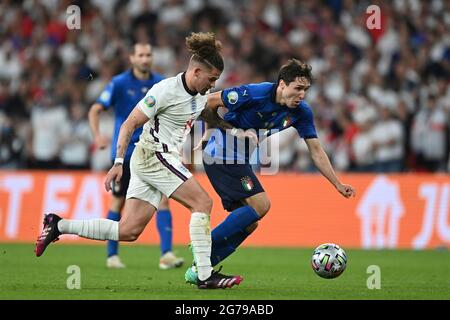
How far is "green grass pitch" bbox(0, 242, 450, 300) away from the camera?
8156mm

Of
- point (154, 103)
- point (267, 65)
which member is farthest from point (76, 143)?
point (154, 103)

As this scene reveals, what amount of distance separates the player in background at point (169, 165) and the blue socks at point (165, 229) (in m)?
2.85

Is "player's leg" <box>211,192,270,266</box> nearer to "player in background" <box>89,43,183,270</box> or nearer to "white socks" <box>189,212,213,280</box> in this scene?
"white socks" <box>189,212,213,280</box>

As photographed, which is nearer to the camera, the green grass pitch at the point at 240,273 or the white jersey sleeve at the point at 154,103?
the green grass pitch at the point at 240,273

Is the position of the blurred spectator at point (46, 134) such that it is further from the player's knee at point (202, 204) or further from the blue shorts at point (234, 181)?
the player's knee at point (202, 204)

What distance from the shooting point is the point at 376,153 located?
17.2 metres

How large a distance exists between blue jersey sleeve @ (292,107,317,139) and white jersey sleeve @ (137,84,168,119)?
161 centimetres

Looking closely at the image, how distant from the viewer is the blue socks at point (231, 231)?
9086mm

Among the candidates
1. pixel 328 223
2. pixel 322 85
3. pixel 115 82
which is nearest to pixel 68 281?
pixel 115 82

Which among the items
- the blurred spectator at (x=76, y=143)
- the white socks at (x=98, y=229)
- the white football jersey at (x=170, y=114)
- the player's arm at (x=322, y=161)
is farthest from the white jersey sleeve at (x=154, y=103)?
the blurred spectator at (x=76, y=143)

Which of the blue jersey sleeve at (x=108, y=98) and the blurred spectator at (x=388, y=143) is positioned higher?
the blue jersey sleeve at (x=108, y=98)

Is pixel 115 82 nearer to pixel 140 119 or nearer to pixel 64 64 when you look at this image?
pixel 140 119

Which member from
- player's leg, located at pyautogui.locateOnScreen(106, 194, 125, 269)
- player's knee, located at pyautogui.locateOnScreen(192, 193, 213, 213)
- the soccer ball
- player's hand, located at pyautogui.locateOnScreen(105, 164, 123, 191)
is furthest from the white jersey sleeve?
player's leg, located at pyautogui.locateOnScreen(106, 194, 125, 269)
